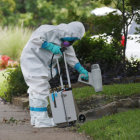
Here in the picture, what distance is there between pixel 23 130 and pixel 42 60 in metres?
1.12

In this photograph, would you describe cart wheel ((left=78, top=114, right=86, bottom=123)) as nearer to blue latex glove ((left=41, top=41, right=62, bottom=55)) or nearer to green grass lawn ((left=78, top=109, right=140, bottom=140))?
green grass lawn ((left=78, top=109, right=140, bottom=140))

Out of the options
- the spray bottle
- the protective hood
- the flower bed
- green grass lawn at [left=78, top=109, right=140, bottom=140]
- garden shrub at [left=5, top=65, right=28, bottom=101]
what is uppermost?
the protective hood

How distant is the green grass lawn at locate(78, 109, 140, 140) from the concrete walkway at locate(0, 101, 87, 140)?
0.60 feet

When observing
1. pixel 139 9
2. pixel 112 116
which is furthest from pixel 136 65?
pixel 112 116

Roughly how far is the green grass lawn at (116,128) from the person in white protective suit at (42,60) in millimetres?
729

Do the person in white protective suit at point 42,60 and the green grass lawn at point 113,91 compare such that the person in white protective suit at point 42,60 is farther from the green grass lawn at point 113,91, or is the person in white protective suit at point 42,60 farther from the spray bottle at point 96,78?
the green grass lawn at point 113,91

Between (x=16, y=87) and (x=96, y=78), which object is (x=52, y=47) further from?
(x=16, y=87)

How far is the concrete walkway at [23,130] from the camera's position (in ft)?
16.8

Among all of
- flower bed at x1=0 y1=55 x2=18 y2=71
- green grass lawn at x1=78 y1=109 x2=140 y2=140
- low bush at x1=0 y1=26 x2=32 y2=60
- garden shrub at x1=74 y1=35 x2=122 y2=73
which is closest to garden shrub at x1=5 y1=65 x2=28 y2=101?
garden shrub at x1=74 y1=35 x2=122 y2=73

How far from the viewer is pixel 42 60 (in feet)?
20.4

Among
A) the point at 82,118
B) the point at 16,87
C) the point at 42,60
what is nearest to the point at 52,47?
the point at 42,60

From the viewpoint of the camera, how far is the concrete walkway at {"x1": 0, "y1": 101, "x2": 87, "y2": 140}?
16.8 feet

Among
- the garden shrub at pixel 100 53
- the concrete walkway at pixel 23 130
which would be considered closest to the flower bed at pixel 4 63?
the garden shrub at pixel 100 53

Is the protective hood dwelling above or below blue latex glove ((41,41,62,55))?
above
